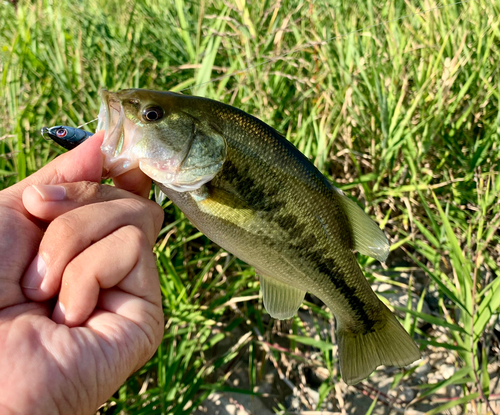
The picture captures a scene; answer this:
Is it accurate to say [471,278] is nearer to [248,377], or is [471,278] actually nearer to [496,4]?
[248,377]

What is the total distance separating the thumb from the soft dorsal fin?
93 centimetres

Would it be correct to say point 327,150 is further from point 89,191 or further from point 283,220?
point 89,191

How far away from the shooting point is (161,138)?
145 cm

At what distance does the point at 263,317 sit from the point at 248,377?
38cm

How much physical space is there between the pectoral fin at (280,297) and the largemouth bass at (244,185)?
80 mm

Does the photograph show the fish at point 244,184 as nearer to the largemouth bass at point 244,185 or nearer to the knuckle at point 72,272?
the largemouth bass at point 244,185

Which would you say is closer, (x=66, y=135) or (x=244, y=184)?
(x=244, y=184)

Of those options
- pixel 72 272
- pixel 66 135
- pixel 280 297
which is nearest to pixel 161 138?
pixel 66 135

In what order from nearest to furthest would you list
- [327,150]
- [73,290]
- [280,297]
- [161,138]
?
[73,290], [161,138], [280,297], [327,150]

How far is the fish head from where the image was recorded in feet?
4.71

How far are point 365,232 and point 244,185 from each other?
54cm

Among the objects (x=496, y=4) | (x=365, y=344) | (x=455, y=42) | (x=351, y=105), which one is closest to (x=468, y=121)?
(x=455, y=42)

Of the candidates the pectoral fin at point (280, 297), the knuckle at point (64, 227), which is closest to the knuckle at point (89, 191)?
the knuckle at point (64, 227)

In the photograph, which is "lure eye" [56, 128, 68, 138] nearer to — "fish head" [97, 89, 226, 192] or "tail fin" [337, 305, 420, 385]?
"fish head" [97, 89, 226, 192]
